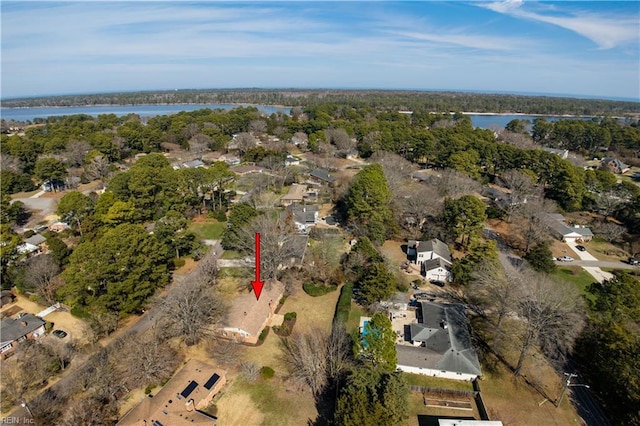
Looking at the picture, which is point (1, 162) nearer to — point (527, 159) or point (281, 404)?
point (281, 404)

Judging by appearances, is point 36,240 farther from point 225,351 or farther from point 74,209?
point 225,351

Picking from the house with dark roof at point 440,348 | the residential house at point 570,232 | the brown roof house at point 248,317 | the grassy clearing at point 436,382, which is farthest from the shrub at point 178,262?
the residential house at point 570,232

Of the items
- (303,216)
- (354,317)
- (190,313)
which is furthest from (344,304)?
(303,216)

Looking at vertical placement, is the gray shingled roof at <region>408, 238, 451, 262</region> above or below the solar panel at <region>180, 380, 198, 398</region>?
above

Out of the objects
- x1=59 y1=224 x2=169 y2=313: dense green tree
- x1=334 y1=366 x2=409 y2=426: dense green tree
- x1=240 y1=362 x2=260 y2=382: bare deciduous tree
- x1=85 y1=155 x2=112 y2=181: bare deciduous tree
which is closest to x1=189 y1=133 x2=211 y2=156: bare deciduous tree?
x1=85 y1=155 x2=112 y2=181: bare deciduous tree

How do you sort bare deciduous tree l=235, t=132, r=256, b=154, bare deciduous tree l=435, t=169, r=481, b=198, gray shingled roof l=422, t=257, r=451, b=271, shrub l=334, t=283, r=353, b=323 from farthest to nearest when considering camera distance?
bare deciduous tree l=235, t=132, r=256, b=154
bare deciduous tree l=435, t=169, r=481, b=198
gray shingled roof l=422, t=257, r=451, b=271
shrub l=334, t=283, r=353, b=323

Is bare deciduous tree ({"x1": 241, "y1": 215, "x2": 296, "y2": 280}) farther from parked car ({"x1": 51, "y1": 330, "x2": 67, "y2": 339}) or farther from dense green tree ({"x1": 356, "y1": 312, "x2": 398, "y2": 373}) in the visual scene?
parked car ({"x1": 51, "y1": 330, "x2": 67, "y2": 339})
